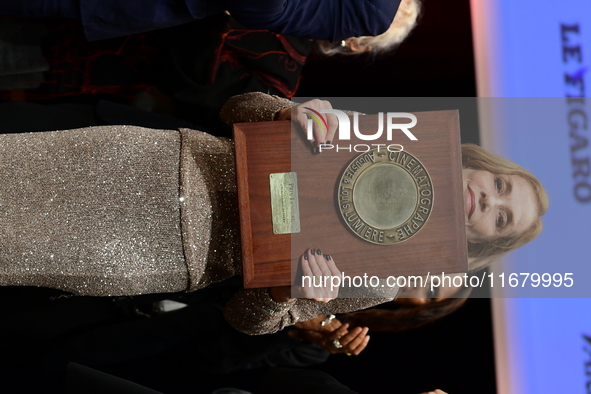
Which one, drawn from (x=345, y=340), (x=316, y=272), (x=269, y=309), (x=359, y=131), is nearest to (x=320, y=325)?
(x=345, y=340)

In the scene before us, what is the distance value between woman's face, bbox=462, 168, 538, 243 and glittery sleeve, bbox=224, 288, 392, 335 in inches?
10.2

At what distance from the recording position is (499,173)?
2.54 ft

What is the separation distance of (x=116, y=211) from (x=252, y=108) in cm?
31

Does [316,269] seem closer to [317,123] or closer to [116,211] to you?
[317,123]

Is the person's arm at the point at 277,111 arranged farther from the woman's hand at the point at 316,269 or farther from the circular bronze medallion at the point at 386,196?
the woman's hand at the point at 316,269

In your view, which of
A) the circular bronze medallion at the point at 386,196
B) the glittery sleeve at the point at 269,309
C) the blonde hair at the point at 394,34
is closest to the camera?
the circular bronze medallion at the point at 386,196

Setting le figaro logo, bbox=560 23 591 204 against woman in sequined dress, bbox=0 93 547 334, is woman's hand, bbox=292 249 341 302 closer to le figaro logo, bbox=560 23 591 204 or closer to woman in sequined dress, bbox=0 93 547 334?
woman in sequined dress, bbox=0 93 547 334

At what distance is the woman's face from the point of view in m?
0.76

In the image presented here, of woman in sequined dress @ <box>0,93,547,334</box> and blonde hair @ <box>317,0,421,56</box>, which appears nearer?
woman in sequined dress @ <box>0,93,547,334</box>

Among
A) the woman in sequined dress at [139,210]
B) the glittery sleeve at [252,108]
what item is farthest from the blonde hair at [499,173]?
the glittery sleeve at [252,108]

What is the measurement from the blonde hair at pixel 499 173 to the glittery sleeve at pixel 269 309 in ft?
0.73

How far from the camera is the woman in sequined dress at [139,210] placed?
30.6 inches

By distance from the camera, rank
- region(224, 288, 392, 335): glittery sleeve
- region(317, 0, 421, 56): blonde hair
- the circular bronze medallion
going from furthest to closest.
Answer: region(317, 0, 421, 56): blonde hair
region(224, 288, 392, 335): glittery sleeve
the circular bronze medallion

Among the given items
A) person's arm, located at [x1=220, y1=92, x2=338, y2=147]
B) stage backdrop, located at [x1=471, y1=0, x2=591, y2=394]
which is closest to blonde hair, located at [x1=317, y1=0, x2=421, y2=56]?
stage backdrop, located at [x1=471, y1=0, x2=591, y2=394]
